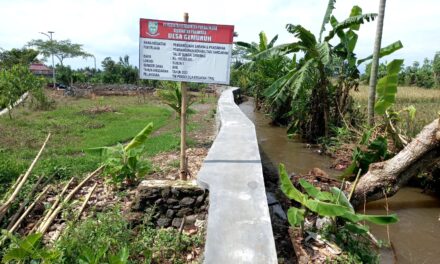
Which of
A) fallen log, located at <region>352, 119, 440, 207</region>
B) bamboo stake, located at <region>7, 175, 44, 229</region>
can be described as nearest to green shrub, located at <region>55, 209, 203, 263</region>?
bamboo stake, located at <region>7, 175, 44, 229</region>

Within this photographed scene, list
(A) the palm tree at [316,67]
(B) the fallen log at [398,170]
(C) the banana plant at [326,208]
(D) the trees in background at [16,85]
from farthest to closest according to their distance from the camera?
(D) the trees in background at [16,85] → (A) the palm tree at [316,67] → (B) the fallen log at [398,170] → (C) the banana plant at [326,208]

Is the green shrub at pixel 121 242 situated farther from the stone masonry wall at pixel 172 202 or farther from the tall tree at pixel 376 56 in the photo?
the tall tree at pixel 376 56

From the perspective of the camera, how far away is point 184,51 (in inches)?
161

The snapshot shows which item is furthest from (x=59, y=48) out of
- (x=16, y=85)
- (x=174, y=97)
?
(x=174, y=97)

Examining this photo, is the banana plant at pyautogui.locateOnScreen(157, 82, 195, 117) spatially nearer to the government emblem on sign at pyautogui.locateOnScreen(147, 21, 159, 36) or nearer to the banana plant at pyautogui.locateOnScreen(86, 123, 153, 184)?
the banana plant at pyautogui.locateOnScreen(86, 123, 153, 184)

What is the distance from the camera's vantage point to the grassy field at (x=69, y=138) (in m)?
5.60

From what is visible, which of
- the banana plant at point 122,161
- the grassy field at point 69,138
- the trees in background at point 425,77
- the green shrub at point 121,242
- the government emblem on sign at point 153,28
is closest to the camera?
the green shrub at point 121,242

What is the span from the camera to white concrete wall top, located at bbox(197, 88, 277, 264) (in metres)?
2.48

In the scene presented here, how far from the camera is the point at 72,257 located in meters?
3.14

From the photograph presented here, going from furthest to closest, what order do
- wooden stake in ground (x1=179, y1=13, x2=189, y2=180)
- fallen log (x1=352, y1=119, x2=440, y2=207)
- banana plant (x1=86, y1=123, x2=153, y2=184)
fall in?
1. fallen log (x1=352, y1=119, x2=440, y2=207)
2. banana plant (x1=86, y1=123, x2=153, y2=184)
3. wooden stake in ground (x1=179, y1=13, x2=189, y2=180)

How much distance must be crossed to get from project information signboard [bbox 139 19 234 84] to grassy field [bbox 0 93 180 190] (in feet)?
8.40

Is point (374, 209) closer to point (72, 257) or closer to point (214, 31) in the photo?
point (214, 31)

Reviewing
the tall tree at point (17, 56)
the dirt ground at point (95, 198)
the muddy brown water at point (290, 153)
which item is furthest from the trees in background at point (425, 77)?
the tall tree at point (17, 56)

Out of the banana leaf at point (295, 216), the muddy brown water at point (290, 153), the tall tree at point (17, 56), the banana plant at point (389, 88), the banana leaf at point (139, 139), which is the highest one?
the tall tree at point (17, 56)
